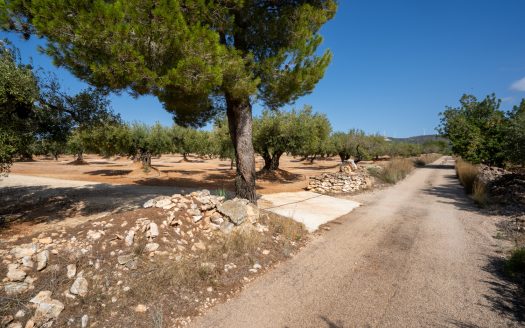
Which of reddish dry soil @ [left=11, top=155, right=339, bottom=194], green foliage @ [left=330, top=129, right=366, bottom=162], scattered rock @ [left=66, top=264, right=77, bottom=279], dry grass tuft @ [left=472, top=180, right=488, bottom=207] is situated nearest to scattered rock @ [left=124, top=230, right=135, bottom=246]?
scattered rock @ [left=66, top=264, right=77, bottom=279]

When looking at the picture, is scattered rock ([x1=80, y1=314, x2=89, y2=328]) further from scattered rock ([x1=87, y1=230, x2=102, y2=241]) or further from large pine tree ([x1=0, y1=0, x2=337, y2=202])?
large pine tree ([x1=0, y1=0, x2=337, y2=202])

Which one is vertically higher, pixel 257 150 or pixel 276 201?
pixel 257 150

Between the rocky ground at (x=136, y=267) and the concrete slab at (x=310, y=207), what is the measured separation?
257 cm

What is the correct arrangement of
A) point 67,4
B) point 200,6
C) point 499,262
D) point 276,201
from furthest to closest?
point 276,201
point 200,6
point 499,262
point 67,4

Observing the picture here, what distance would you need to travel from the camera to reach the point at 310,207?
11242mm

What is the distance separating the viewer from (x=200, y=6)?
6359mm

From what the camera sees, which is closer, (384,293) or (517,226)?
(384,293)

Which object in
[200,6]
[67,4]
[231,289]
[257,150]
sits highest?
[200,6]

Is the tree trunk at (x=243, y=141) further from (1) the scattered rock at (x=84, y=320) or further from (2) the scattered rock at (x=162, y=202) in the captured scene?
(1) the scattered rock at (x=84, y=320)

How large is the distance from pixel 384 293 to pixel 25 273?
224 inches

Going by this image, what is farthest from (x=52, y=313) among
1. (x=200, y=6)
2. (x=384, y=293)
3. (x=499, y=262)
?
(x=499, y=262)

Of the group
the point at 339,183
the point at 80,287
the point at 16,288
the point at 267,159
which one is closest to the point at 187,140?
the point at 267,159

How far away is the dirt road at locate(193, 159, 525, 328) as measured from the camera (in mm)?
3855

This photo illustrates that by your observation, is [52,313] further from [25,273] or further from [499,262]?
[499,262]
